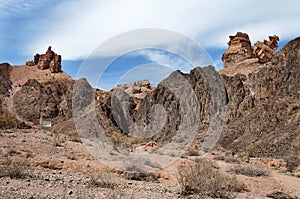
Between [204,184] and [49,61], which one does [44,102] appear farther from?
[204,184]

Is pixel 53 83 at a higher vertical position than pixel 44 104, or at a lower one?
higher

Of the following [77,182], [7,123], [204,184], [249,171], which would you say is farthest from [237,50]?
[77,182]

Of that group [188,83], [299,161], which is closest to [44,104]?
[188,83]

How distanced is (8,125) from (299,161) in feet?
63.5

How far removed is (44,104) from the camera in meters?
55.4

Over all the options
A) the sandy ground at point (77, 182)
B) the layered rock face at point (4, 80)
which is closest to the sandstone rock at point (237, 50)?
the layered rock face at point (4, 80)

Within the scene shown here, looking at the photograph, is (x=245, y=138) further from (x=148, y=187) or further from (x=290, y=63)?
(x=148, y=187)

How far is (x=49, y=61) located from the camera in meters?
82.9

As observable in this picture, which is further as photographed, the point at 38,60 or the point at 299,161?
the point at 38,60

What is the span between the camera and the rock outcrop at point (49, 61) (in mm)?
78875

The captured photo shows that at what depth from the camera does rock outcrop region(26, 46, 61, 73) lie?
259 feet

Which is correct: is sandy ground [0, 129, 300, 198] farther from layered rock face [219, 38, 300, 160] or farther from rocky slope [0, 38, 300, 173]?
layered rock face [219, 38, 300, 160]

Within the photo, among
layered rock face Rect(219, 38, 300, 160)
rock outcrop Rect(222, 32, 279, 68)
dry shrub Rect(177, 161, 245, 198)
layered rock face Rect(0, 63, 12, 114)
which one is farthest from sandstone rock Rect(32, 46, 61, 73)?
dry shrub Rect(177, 161, 245, 198)

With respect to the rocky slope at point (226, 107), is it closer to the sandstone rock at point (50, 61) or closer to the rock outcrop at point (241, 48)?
the rock outcrop at point (241, 48)
